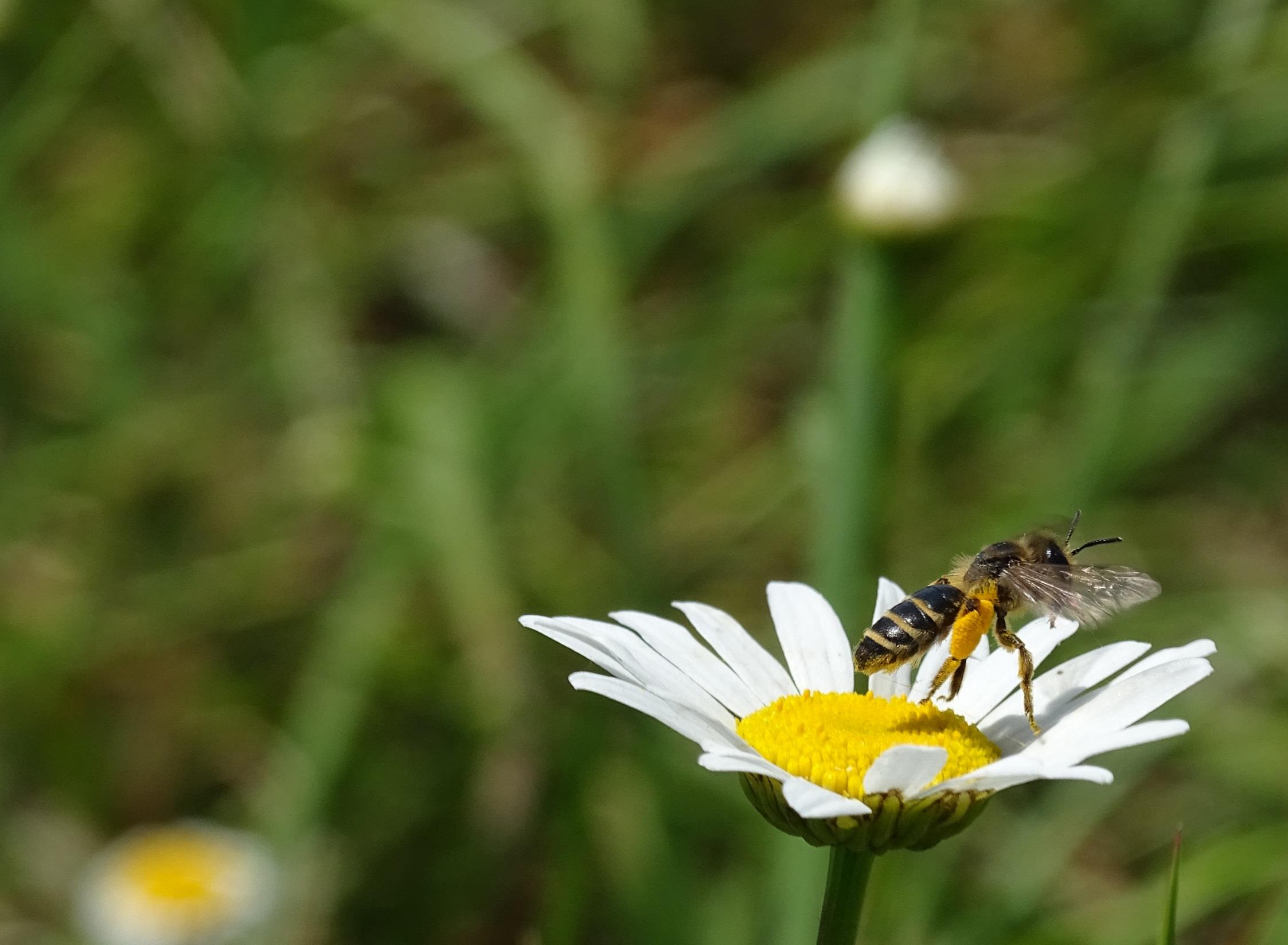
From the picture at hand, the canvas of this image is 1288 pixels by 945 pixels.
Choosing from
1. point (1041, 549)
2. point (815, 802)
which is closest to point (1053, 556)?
point (1041, 549)

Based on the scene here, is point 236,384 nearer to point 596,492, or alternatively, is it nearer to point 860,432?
point 596,492

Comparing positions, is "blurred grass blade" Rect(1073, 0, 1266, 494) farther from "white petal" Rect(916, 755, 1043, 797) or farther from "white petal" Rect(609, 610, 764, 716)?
"white petal" Rect(916, 755, 1043, 797)

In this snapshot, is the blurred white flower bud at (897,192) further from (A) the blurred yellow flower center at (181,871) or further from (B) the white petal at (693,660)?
(A) the blurred yellow flower center at (181,871)

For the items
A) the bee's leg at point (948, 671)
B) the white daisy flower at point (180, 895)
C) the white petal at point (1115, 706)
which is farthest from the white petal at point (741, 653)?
the white daisy flower at point (180, 895)

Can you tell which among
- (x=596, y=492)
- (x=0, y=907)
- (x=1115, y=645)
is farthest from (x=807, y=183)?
(x=1115, y=645)

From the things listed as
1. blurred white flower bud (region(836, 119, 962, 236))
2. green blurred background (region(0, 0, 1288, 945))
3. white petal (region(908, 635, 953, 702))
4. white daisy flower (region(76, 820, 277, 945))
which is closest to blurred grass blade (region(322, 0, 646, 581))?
green blurred background (region(0, 0, 1288, 945))

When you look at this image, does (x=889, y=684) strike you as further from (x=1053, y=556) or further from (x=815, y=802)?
(x=815, y=802)
